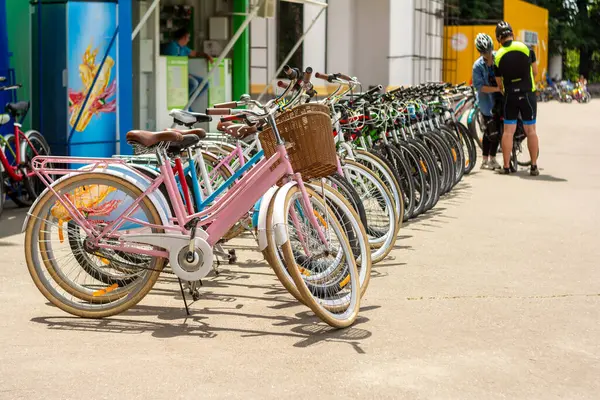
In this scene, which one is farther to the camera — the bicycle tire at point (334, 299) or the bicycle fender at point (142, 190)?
the bicycle fender at point (142, 190)

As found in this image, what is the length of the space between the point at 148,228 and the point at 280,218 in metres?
0.74

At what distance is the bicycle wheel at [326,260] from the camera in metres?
5.24

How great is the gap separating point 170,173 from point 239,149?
1.32 meters

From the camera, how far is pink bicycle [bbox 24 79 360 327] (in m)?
5.30

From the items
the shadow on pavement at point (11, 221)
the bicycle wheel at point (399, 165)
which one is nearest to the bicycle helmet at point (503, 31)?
the bicycle wheel at point (399, 165)

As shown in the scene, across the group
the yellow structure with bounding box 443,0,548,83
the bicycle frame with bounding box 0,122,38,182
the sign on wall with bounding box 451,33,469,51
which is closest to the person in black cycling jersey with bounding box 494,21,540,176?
the bicycle frame with bounding box 0,122,38,182

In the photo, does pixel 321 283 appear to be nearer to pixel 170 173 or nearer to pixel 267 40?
pixel 170 173

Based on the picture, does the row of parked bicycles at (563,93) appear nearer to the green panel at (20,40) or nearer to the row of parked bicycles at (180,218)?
the green panel at (20,40)

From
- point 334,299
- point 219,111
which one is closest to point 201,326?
point 334,299

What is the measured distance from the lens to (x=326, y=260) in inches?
212

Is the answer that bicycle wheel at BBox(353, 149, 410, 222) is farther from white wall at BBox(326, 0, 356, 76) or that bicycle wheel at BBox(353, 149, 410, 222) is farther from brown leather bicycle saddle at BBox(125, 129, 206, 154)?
white wall at BBox(326, 0, 356, 76)

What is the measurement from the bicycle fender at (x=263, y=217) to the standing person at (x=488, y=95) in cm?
779

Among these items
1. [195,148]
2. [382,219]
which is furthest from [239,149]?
[382,219]

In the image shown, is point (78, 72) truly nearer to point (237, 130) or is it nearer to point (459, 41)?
point (237, 130)
